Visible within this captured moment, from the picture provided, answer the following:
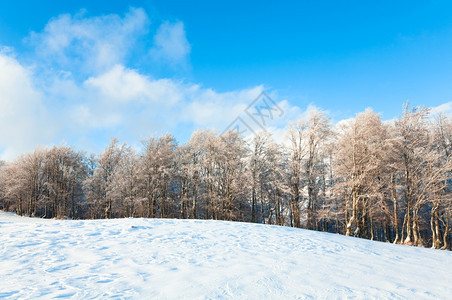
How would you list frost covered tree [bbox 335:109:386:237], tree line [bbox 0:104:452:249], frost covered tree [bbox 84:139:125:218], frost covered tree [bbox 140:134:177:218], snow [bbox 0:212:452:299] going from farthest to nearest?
frost covered tree [bbox 84:139:125:218] → frost covered tree [bbox 140:134:177:218] → tree line [bbox 0:104:452:249] → frost covered tree [bbox 335:109:386:237] → snow [bbox 0:212:452:299]

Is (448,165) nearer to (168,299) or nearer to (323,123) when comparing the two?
(323,123)

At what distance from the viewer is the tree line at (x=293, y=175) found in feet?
55.6

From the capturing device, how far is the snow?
13.9 feet

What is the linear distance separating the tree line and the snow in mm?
10320

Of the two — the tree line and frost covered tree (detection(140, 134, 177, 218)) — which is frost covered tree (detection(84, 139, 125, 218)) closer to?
the tree line

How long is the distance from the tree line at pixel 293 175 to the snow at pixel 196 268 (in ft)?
33.9

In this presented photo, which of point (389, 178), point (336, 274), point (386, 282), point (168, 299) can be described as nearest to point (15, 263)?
point (168, 299)

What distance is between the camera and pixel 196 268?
550cm

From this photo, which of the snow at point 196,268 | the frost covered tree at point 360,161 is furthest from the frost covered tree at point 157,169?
the frost covered tree at point 360,161

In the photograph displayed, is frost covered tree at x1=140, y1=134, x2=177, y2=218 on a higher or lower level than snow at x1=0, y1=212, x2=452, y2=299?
higher

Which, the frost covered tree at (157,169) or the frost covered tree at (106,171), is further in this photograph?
the frost covered tree at (106,171)

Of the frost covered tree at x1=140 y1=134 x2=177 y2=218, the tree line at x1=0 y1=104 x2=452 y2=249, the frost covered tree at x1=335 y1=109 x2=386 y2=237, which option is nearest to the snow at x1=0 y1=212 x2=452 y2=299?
the frost covered tree at x1=335 y1=109 x2=386 y2=237

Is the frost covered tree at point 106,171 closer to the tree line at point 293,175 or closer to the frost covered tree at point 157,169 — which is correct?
the tree line at point 293,175

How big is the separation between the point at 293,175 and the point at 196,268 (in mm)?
17516
